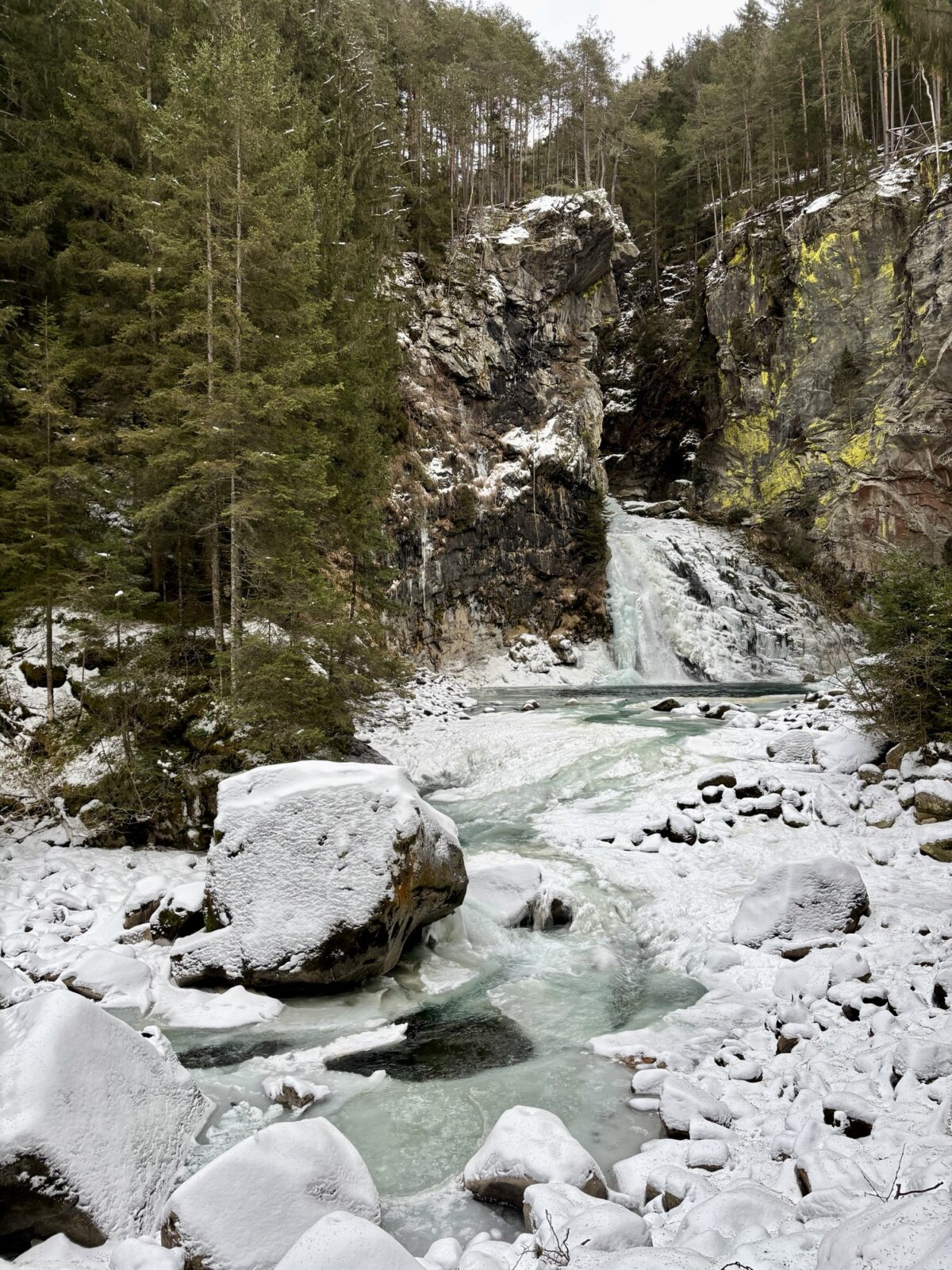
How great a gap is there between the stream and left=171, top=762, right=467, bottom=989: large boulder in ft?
1.25

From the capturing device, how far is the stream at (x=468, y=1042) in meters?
4.03

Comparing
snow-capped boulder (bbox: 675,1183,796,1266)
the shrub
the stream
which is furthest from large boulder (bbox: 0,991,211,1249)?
the shrub

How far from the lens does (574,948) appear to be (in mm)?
6930

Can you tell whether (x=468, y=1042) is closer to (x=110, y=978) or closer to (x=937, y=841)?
(x=110, y=978)

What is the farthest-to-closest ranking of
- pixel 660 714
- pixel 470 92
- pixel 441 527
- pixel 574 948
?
pixel 470 92
pixel 441 527
pixel 660 714
pixel 574 948

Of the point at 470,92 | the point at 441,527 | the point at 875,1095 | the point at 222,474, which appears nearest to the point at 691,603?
the point at 441,527

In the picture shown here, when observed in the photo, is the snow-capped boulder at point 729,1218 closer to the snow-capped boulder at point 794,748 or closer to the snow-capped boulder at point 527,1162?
the snow-capped boulder at point 527,1162

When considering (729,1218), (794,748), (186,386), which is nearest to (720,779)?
(794,748)

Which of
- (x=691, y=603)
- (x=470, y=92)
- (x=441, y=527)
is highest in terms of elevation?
(x=470, y=92)

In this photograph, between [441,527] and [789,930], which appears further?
[441,527]

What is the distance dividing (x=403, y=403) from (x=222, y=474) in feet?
60.3

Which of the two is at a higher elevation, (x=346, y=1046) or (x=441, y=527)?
(x=441, y=527)

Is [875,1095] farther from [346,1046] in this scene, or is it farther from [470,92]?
[470,92]

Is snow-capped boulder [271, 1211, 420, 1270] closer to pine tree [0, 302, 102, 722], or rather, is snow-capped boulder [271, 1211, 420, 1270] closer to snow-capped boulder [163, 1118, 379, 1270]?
snow-capped boulder [163, 1118, 379, 1270]
